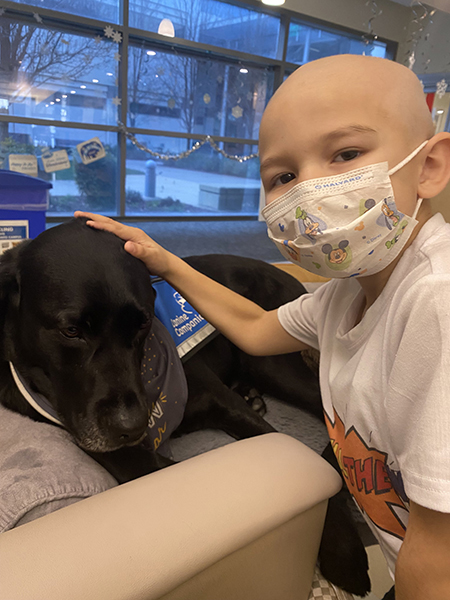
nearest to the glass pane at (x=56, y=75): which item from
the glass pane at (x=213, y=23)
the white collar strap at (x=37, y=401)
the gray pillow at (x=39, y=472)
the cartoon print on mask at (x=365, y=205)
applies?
the glass pane at (x=213, y=23)

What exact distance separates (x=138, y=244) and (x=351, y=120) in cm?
58

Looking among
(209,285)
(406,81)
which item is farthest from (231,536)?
(406,81)

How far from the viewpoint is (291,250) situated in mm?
786

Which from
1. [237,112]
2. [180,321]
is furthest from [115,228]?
[237,112]

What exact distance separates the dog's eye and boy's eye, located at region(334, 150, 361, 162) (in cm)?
65

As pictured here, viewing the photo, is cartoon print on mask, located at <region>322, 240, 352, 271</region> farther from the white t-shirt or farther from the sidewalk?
the sidewalk

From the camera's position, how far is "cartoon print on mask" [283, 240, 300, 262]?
773 millimetres

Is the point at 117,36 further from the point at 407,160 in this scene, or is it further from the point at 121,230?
the point at 407,160

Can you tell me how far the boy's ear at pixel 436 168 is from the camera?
0.70 m

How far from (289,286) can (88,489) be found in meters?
1.17

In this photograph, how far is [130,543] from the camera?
0.63m

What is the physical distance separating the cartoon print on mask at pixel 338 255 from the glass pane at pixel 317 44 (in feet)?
20.2

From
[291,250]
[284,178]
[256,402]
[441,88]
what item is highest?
[441,88]

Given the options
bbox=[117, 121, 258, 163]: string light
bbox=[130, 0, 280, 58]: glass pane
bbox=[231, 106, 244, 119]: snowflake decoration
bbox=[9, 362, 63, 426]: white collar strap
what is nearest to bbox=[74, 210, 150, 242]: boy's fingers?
bbox=[9, 362, 63, 426]: white collar strap
